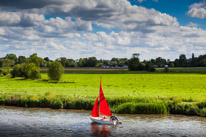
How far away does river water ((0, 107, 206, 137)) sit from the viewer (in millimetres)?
34844

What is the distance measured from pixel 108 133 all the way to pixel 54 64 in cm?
7739

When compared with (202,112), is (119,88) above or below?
above

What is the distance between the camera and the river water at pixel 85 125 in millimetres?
34844

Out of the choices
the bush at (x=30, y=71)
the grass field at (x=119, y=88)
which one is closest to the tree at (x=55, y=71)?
the grass field at (x=119, y=88)

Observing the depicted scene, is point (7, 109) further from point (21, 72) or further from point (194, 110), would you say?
point (21, 72)

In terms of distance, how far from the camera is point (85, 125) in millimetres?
38969

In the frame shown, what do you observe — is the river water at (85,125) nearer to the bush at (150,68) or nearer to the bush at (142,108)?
the bush at (142,108)

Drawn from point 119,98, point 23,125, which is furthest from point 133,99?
point 23,125

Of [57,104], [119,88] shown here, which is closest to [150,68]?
[119,88]

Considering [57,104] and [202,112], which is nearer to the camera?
[202,112]

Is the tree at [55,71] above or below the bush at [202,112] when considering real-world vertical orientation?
above

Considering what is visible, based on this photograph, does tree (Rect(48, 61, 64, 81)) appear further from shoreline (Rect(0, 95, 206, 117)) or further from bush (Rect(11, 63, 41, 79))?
shoreline (Rect(0, 95, 206, 117))

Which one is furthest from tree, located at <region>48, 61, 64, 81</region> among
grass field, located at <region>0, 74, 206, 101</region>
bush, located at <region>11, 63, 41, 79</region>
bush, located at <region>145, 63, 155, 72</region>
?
bush, located at <region>145, 63, 155, 72</region>

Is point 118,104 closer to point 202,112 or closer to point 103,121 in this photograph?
point 103,121
